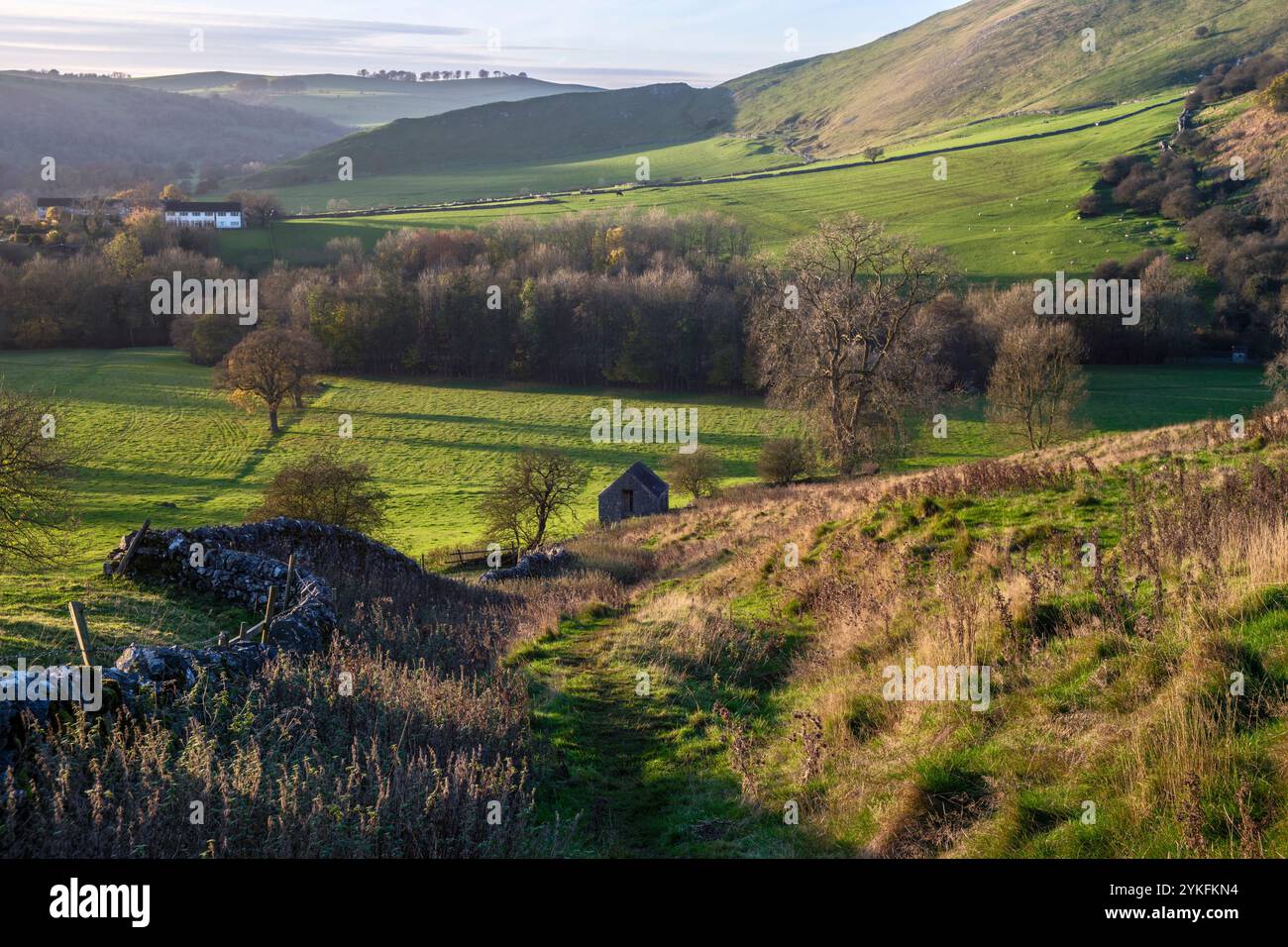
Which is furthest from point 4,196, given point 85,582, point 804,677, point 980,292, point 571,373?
point 804,677

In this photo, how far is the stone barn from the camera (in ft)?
161

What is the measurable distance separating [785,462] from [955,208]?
284ft

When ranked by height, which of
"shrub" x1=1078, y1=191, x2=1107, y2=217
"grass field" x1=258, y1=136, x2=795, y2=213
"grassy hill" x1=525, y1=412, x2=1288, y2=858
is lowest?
"grassy hill" x1=525, y1=412, x2=1288, y2=858

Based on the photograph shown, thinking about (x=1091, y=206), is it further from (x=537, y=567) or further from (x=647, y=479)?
(x=537, y=567)

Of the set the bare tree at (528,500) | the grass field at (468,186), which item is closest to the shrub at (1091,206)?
the grass field at (468,186)

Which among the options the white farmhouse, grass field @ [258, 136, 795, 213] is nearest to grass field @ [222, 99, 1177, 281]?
the white farmhouse

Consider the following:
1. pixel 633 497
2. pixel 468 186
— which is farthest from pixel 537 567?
pixel 468 186

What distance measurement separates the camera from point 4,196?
554ft

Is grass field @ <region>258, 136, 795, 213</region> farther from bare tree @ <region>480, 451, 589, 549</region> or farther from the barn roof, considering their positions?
bare tree @ <region>480, 451, 589, 549</region>

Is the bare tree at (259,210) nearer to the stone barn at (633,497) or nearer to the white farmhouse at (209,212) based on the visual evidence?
the white farmhouse at (209,212)

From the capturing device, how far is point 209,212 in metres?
152

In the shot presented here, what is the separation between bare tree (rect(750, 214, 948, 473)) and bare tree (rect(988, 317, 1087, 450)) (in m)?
12.3

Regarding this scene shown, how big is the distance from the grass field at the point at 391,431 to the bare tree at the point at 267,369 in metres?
2.61
